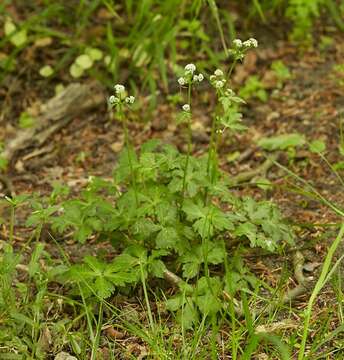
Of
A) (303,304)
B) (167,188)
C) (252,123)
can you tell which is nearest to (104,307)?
(167,188)

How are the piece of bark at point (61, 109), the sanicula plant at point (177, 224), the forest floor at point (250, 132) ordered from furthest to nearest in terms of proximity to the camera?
the piece of bark at point (61, 109), the forest floor at point (250, 132), the sanicula plant at point (177, 224)

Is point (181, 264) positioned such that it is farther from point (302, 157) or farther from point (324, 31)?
point (324, 31)

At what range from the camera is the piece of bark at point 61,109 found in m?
4.11

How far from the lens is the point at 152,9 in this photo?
444 centimetres

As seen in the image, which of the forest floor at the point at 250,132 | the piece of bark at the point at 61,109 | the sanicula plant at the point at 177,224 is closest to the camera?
the sanicula plant at the point at 177,224

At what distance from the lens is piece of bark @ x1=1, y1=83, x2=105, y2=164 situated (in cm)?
411

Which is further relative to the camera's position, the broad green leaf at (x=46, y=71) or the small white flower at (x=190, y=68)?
the broad green leaf at (x=46, y=71)

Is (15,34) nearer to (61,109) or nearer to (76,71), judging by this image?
(76,71)

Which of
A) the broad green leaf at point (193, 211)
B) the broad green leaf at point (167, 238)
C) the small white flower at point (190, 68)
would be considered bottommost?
the broad green leaf at point (167, 238)

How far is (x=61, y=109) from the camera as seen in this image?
422 cm

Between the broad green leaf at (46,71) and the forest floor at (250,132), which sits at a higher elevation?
the broad green leaf at (46,71)

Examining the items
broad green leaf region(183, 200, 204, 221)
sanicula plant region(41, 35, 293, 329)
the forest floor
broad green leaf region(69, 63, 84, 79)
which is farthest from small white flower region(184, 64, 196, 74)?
broad green leaf region(69, 63, 84, 79)

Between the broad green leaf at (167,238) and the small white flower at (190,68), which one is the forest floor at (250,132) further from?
the small white flower at (190,68)

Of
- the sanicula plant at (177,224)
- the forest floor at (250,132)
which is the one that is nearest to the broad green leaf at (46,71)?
the forest floor at (250,132)
